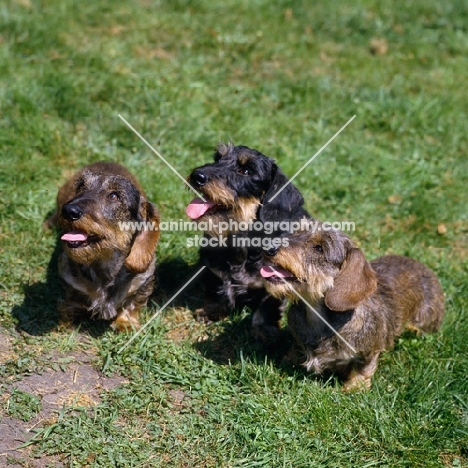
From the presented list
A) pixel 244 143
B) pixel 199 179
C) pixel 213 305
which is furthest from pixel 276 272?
pixel 244 143

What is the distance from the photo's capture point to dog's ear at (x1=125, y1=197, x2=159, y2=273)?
5.41 m

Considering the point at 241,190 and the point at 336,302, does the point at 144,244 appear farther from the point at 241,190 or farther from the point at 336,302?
the point at 336,302

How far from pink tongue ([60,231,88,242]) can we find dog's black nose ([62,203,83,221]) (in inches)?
6.8

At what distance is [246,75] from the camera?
30.1 ft

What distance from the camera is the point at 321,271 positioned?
16.8 ft

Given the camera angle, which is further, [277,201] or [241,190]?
[277,201]

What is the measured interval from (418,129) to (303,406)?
484cm

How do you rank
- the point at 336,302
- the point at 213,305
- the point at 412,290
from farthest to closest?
1. the point at 213,305
2. the point at 412,290
3. the point at 336,302

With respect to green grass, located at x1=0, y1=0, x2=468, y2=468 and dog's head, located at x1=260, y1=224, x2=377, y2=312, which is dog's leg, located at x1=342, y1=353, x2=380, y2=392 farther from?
dog's head, located at x1=260, y1=224, x2=377, y2=312

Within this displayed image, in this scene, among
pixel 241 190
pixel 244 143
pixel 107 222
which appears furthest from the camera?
pixel 244 143

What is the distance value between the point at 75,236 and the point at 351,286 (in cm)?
216

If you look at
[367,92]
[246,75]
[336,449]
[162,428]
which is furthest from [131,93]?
[336,449]

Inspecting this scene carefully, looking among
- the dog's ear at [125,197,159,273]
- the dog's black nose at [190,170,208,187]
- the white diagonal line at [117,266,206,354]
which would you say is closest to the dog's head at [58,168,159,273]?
the dog's ear at [125,197,159,273]

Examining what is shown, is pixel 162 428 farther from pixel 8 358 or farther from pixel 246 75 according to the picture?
pixel 246 75
